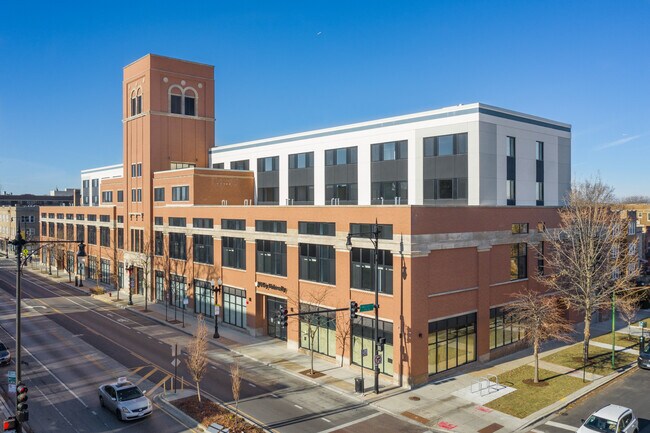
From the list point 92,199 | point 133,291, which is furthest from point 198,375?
point 92,199

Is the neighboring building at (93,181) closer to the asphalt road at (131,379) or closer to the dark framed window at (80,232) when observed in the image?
the dark framed window at (80,232)

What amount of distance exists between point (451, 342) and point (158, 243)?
39471 mm

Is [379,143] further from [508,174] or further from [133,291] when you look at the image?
[133,291]

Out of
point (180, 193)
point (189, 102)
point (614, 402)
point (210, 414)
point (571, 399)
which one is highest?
point (189, 102)

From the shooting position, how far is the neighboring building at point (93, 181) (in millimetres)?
88688

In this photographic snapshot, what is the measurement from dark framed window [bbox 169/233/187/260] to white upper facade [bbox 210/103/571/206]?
493 inches

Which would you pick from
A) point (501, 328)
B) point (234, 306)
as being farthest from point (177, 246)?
point (501, 328)

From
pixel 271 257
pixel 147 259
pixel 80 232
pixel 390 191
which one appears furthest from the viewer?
pixel 80 232

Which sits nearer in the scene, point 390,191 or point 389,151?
point 389,151

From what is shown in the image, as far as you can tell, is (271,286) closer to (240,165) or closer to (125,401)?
(125,401)

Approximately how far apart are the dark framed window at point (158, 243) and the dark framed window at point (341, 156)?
23.5m

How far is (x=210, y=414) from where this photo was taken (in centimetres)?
2666

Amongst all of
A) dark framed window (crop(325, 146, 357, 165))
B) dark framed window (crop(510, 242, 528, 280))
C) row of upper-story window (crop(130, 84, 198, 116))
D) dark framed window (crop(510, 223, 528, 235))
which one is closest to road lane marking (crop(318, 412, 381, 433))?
dark framed window (crop(510, 242, 528, 280))

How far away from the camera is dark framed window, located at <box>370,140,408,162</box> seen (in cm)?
4428
